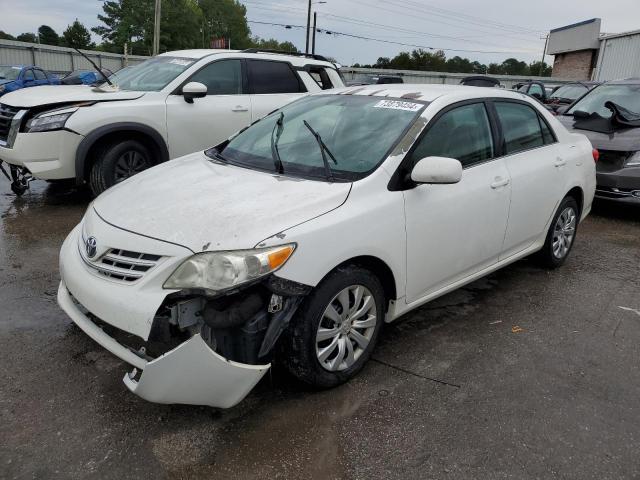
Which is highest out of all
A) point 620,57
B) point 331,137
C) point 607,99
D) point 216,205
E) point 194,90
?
point 620,57

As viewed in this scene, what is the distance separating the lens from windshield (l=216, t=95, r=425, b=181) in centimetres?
322

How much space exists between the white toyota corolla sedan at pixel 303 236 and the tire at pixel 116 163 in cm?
253

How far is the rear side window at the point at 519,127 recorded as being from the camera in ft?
Result: 13.3

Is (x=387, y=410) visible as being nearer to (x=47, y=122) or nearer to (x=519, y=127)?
(x=519, y=127)

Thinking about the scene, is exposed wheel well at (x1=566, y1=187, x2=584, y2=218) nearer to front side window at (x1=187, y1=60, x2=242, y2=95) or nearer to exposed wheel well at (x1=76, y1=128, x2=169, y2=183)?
front side window at (x1=187, y1=60, x2=242, y2=95)

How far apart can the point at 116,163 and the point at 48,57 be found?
96.5 feet

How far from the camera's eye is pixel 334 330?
2.82 metres

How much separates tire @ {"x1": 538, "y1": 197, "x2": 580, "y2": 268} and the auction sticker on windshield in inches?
74.4

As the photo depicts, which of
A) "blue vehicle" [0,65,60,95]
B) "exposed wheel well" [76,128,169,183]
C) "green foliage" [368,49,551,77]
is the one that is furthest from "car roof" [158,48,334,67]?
"green foliage" [368,49,551,77]

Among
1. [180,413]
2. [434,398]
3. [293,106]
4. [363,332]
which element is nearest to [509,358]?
[434,398]

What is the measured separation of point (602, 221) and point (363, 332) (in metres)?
5.19

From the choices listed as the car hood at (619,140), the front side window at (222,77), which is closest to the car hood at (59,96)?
the front side window at (222,77)

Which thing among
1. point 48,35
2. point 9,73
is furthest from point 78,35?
point 9,73

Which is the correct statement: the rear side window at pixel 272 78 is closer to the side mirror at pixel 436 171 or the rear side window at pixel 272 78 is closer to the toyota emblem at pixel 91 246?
the side mirror at pixel 436 171
